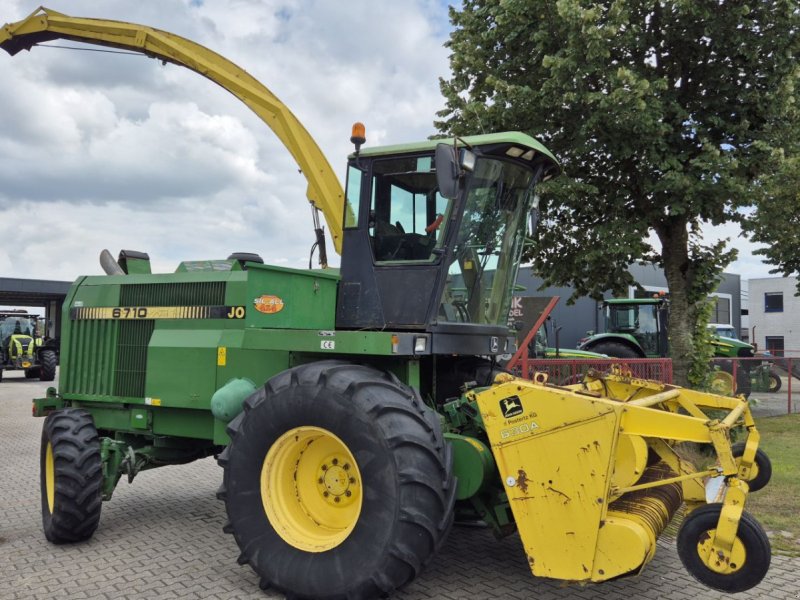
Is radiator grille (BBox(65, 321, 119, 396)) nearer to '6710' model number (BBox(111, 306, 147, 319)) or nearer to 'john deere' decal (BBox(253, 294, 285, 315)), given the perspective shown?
'6710' model number (BBox(111, 306, 147, 319))

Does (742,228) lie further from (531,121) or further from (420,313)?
(420,313)

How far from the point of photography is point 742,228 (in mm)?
10812

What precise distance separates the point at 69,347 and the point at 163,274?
4.40 ft

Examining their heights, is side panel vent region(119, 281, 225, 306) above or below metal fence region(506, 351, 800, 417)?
above

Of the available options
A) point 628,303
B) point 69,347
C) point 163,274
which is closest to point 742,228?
point 628,303

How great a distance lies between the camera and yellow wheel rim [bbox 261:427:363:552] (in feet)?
13.0

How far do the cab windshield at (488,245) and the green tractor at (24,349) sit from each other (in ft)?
74.8

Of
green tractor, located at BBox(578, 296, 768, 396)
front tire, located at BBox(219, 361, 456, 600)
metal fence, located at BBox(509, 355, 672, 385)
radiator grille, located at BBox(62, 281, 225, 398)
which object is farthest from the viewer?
green tractor, located at BBox(578, 296, 768, 396)

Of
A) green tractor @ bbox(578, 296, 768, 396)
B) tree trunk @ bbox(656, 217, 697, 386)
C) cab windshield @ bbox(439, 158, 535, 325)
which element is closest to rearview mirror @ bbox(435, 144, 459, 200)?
cab windshield @ bbox(439, 158, 535, 325)

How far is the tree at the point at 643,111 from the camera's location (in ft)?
31.7

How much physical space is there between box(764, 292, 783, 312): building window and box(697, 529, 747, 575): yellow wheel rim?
42.7 m

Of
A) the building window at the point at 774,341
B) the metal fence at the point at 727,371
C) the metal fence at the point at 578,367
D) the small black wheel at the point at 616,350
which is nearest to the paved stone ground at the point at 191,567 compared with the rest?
the metal fence at the point at 727,371

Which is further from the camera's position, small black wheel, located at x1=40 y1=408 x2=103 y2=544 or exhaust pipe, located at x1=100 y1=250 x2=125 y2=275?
exhaust pipe, located at x1=100 y1=250 x2=125 y2=275

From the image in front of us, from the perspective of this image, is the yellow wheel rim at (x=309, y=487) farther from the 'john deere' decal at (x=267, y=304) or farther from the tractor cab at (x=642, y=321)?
the tractor cab at (x=642, y=321)
